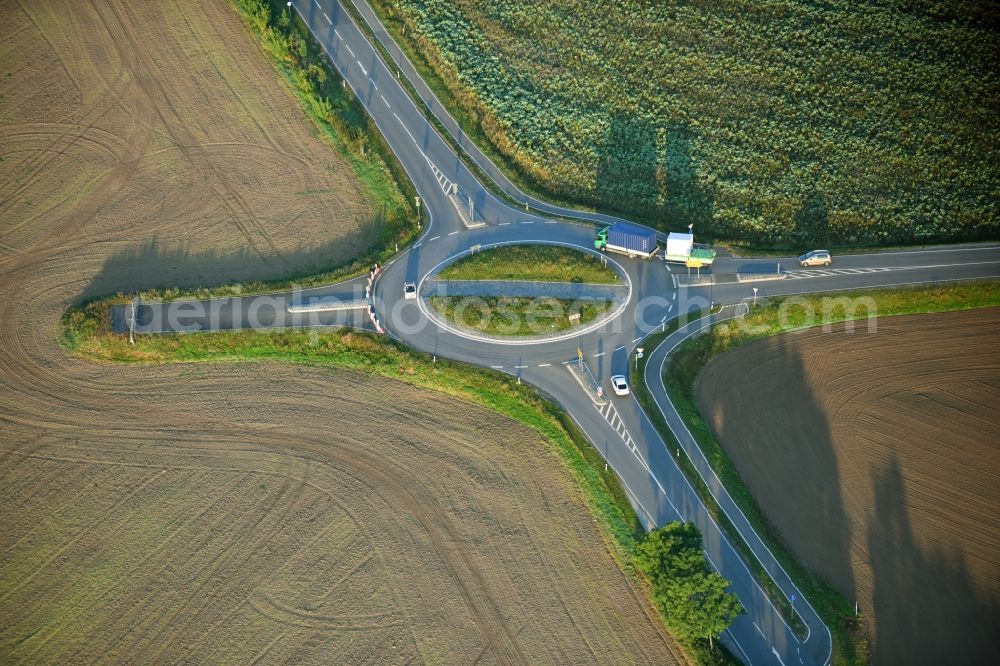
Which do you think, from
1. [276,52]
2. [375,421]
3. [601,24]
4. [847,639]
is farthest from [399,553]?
[601,24]

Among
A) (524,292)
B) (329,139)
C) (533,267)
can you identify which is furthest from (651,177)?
(329,139)

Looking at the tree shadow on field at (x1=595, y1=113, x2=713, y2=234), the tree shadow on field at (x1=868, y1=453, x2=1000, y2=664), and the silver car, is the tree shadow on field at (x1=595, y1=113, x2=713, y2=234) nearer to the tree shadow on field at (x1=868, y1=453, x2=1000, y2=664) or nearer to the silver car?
the silver car

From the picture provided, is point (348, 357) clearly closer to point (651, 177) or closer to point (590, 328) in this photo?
point (590, 328)

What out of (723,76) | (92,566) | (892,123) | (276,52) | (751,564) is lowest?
(751,564)

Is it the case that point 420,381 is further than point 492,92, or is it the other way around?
point 492,92

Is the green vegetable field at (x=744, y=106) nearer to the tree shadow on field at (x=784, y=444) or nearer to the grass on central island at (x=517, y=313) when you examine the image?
the grass on central island at (x=517, y=313)

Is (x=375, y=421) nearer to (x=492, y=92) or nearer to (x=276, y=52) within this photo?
(x=492, y=92)

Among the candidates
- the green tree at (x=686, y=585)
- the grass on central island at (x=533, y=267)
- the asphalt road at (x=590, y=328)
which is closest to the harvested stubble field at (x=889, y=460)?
the asphalt road at (x=590, y=328)

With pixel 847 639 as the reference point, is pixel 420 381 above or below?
above
